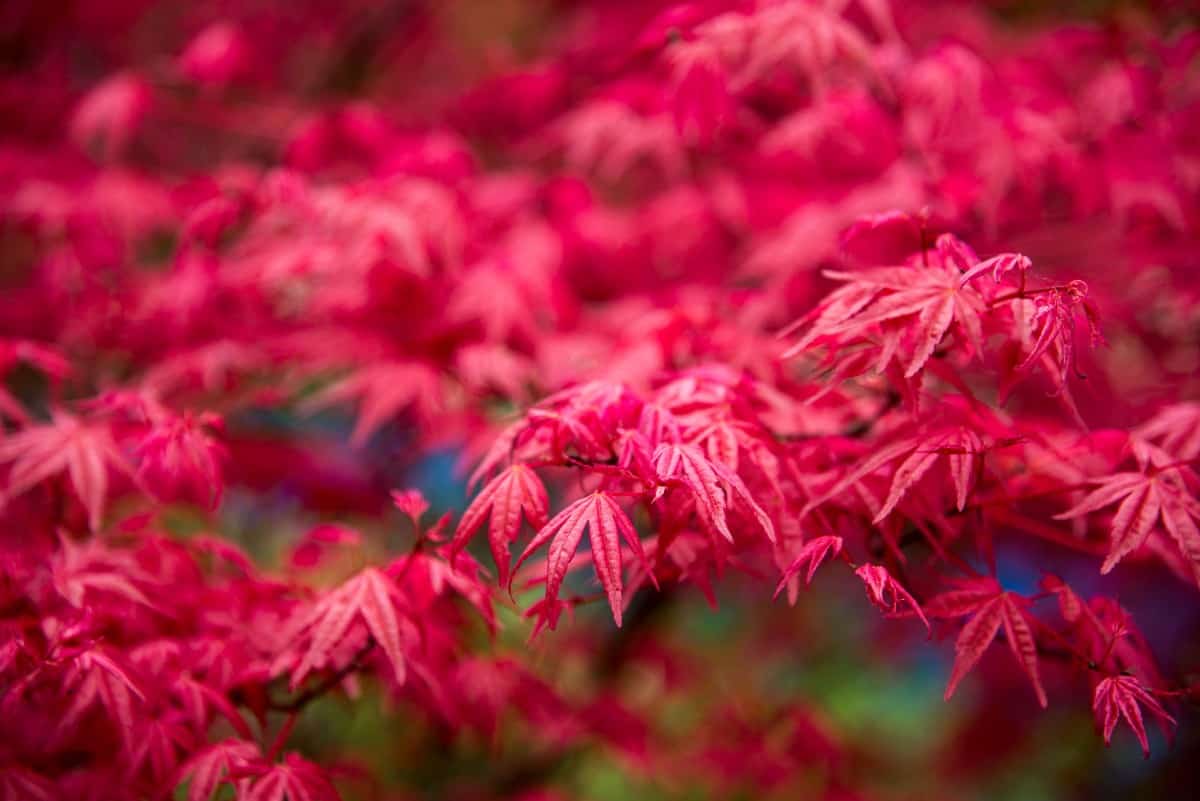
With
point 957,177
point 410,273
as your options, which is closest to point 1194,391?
point 957,177

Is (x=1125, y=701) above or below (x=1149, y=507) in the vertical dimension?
below

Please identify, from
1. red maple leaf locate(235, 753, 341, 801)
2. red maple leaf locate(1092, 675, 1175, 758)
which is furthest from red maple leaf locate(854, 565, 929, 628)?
red maple leaf locate(235, 753, 341, 801)

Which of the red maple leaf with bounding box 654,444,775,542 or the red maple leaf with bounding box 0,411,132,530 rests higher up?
the red maple leaf with bounding box 0,411,132,530

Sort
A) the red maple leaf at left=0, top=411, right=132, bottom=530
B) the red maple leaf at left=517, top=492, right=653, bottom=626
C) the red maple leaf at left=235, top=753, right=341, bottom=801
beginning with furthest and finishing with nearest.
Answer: the red maple leaf at left=0, top=411, right=132, bottom=530
the red maple leaf at left=235, top=753, right=341, bottom=801
the red maple leaf at left=517, top=492, right=653, bottom=626

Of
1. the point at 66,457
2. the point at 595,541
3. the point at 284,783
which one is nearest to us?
the point at 595,541

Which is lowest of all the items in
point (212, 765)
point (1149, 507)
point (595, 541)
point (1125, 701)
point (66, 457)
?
point (1125, 701)

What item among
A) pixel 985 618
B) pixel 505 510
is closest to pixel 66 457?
pixel 505 510

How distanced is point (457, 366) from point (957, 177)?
0.99m

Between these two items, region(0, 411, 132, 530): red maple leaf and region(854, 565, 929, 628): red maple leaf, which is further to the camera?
region(0, 411, 132, 530): red maple leaf

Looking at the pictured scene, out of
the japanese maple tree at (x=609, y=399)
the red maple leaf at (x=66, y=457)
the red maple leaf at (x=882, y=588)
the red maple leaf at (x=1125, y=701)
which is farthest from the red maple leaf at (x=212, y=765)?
the red maple leaf at (x=1125, y=701)

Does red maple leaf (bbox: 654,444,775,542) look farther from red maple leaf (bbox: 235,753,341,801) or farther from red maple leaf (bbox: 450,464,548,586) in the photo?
red maple leaf (bbox: 235,753,341,801)

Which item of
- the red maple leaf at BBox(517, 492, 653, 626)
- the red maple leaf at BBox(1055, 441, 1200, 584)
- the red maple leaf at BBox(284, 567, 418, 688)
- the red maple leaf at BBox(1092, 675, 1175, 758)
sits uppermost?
the red maple leaf at BBox(517, 492, 653, 626)

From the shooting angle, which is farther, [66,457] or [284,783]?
[66,457]

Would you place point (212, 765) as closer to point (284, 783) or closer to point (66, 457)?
point (284, 783)
